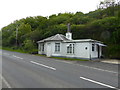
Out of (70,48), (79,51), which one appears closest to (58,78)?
(79,51)

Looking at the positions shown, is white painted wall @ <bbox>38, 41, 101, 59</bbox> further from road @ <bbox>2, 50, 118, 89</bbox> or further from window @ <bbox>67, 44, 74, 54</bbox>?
road @ <bbox>2, 50, 118, 89</bbox>

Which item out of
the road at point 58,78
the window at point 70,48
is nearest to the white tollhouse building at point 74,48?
the window at point 70,48

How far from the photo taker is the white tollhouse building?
1922 cm

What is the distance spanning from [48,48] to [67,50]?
4.05 metres

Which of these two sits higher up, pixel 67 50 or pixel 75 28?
pixel 75 28

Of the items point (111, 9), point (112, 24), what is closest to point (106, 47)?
point (112, 24)

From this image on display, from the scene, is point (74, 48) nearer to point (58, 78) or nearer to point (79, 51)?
point (79, 51)

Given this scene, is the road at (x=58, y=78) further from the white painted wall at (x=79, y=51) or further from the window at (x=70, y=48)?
the window at (x=70, y=48)

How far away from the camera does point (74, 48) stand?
20.9 m

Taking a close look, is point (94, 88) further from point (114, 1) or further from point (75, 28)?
point (114, 1)

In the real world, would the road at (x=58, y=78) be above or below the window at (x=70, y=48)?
below

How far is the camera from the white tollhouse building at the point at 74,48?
19.2 m

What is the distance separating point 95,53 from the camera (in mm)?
20438

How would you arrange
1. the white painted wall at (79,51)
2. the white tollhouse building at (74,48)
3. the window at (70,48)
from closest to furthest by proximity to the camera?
→ the white painted wall at (79,51)
the white tollhouse building at (74,48)
the window at (70,48)
